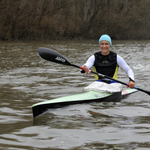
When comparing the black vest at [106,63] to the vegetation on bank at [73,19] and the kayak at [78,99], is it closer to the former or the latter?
the kayak at [78,99]

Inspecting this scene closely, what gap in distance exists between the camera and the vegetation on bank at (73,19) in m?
27.6

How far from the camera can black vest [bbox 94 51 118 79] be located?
5.83m

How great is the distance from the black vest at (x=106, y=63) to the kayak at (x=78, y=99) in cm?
45

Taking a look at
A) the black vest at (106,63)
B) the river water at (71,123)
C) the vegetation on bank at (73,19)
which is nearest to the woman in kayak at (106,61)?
the black vest at (106,63)

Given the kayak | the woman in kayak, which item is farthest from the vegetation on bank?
the kayak

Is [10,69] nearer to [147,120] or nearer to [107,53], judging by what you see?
[107,53]

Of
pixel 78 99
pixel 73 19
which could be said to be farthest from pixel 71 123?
pixel 73 19

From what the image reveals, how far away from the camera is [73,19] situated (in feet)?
109

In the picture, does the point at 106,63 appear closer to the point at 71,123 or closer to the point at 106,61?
the point at 106,61

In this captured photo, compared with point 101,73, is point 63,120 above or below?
below

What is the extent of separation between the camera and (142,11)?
39.9 meters

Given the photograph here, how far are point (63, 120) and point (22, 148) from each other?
46.4 inches

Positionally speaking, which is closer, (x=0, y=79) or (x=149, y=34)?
(x=0, y=79)

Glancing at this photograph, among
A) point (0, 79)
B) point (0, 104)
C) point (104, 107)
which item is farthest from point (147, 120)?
point (0, 79)
